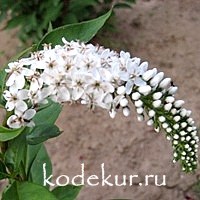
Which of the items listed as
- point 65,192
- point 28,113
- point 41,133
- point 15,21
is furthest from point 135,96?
point 15,21

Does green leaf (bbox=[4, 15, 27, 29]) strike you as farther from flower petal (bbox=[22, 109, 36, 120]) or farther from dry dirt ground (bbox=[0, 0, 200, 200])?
flower petal (bbox=[22, 109, 36, 120])

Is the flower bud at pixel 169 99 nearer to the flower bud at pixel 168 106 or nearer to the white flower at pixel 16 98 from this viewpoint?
the flower bud at pixel 168 106

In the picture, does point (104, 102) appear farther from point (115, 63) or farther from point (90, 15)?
point (90, 15)

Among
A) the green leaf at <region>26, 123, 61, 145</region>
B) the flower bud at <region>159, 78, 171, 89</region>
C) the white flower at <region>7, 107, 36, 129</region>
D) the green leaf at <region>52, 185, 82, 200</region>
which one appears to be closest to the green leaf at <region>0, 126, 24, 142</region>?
the white flower at <region>7, 107, 36, 129</region>

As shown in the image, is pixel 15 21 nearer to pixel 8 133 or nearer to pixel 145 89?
pixel 8 133

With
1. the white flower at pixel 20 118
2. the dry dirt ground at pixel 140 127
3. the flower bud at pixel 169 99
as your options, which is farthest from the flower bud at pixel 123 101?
the dry dirt ground at pixel 140 127
